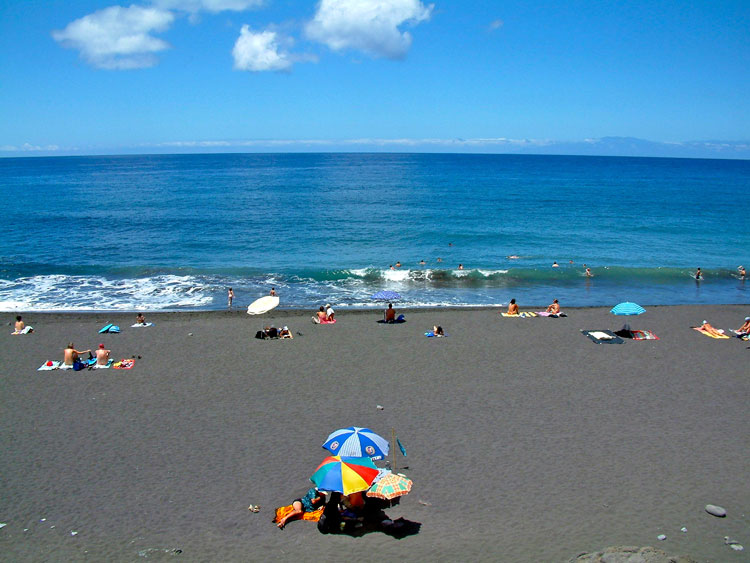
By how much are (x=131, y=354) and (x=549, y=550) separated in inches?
607

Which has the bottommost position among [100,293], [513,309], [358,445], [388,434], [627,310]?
[100,293]

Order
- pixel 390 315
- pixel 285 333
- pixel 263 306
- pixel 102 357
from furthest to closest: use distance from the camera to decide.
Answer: pixel 263 306
pixel 390 315
pixel 285 333
pixel 102 357

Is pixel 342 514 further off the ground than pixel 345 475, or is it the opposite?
pixel 345 475

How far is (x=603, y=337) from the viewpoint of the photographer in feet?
69.0

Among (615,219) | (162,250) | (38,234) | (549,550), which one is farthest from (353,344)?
(615,219)

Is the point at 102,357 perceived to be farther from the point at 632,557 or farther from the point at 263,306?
the point at 632,557

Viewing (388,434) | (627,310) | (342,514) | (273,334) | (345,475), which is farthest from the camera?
(627,310)

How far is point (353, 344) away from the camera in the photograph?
21.0 meters

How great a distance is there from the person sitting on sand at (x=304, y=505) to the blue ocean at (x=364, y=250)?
18288 millimetres

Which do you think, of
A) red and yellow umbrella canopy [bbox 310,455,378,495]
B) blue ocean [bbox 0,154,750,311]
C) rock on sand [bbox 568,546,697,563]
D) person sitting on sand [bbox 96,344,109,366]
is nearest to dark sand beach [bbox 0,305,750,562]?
person sitting on sand [bbox 96,344,109,366]

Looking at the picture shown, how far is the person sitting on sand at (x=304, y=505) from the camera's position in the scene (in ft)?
Result: 33.6

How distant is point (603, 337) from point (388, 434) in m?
11.1

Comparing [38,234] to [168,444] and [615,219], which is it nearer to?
[168,444]

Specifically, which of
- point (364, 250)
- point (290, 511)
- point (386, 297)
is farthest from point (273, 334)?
point (364, 250)
